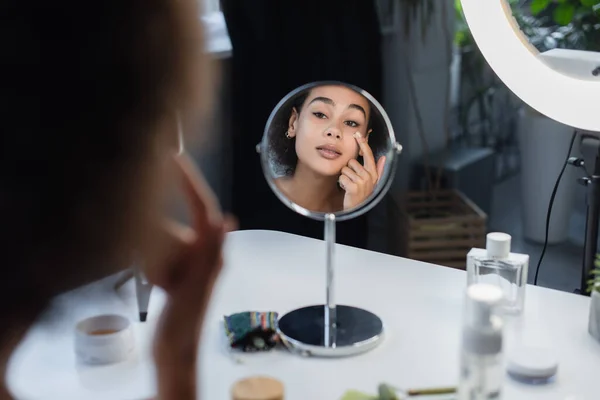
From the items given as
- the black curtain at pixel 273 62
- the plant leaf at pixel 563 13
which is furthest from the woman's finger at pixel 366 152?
the black curtain at pixel 273 62

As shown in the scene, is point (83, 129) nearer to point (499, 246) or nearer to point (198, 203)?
point (198, 203)

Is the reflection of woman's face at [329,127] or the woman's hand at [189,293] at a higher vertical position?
the reflection of woman's face at [329,127]

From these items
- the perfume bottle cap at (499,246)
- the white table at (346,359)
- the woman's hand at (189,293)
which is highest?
the woman's hand at (189,293)

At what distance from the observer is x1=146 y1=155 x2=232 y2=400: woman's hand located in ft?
1.69

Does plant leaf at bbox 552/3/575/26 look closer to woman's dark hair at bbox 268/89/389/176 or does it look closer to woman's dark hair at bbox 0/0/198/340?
woman's dark hair at bbox 268/89/389/176

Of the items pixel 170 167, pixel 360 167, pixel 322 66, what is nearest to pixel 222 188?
pixel 322 66

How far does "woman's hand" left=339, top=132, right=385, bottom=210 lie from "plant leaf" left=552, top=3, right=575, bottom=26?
22.6 inches

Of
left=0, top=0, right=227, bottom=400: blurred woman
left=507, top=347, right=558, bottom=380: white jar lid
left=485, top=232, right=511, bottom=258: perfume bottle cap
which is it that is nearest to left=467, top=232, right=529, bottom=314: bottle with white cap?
left=485, top=232, right=511, bottom=258: perfume bottle cap

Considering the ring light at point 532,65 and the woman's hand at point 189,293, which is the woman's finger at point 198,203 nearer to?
the woman's hand at point 189,293

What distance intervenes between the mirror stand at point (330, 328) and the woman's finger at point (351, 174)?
0.05 meters

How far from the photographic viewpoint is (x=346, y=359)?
728 mm

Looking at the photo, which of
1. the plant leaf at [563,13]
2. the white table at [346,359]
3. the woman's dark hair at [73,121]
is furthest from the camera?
the plant leaf at [563,13]

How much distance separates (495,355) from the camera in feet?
1.97

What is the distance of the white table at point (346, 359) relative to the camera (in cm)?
68
